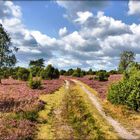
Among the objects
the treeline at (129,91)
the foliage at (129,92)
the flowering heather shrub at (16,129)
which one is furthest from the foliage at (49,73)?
the flowering heather shrub at (16,129)

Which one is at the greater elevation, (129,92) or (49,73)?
(49,73)

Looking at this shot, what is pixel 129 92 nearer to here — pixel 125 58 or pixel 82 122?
pixel 82 122

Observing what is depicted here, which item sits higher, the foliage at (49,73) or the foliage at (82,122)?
the foliage at (49,73)

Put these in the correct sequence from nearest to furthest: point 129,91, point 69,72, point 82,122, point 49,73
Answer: point 82,122 < point 129,91 < point 49,73 < point 69,72

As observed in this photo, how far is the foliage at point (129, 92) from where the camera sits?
3415 cm

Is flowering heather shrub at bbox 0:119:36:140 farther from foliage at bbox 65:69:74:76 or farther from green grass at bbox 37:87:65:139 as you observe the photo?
foliage at bbox 65:69:74:76

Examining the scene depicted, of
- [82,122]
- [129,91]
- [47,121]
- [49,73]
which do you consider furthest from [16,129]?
[49,73]

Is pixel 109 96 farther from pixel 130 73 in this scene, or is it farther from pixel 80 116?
pixel 80 116

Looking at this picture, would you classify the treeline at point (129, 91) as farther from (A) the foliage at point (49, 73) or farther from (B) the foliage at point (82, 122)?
(A) the foliage at point (49, 73)

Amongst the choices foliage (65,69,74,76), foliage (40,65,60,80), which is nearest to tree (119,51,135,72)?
foliage (65,69,74,76)

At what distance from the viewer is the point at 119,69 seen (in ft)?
483

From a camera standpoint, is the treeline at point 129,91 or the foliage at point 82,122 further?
the treeline at point 129,91

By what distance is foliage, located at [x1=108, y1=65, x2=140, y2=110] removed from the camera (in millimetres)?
34150

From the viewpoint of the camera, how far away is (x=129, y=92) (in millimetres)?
35594
